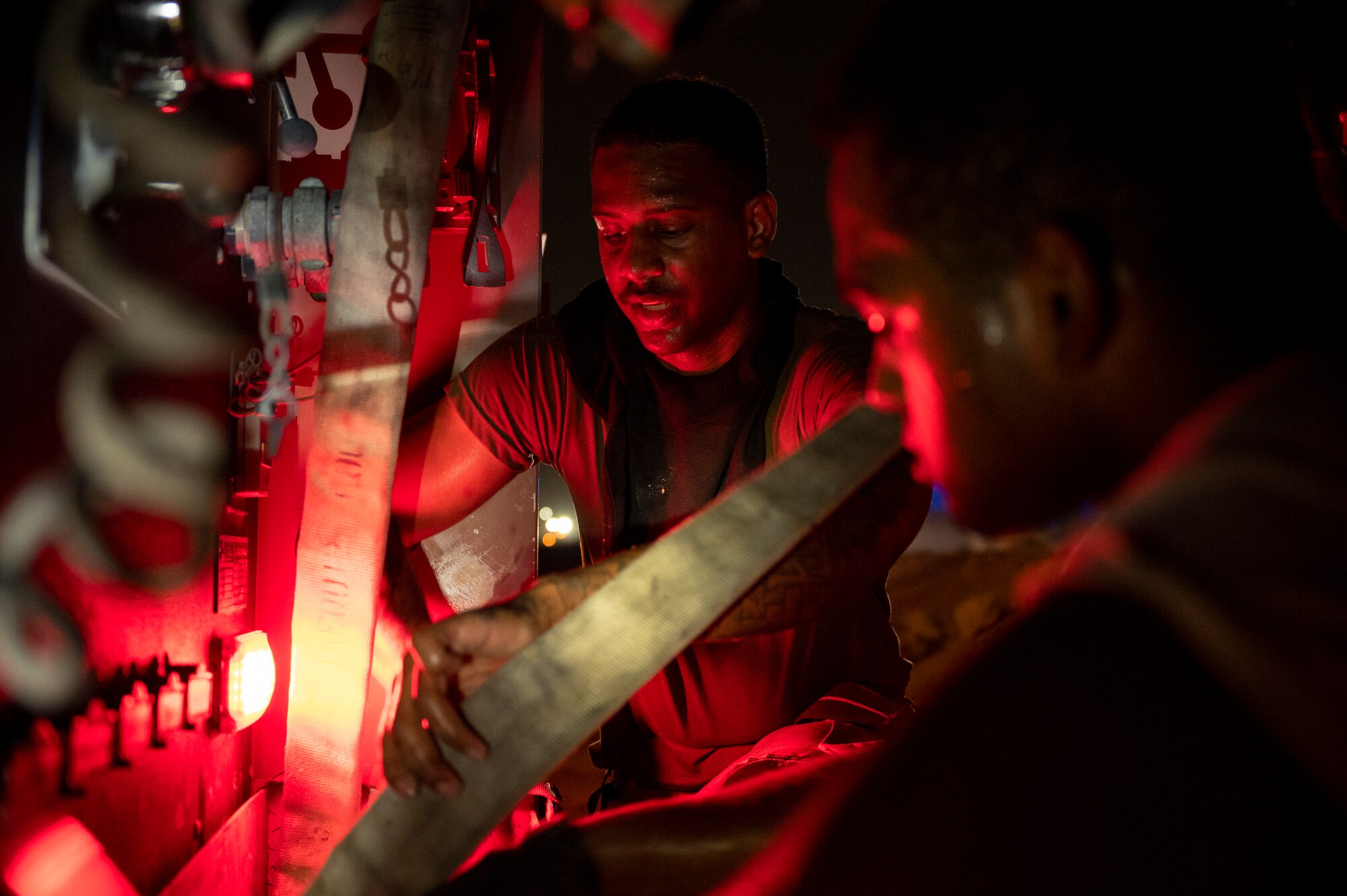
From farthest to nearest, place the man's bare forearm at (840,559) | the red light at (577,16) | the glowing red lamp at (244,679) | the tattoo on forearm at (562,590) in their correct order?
the glowing red lamp at (244,679)
the man's bare forearm at (840,559)
the red light at (577,16)
the tattoo on forearm at (562,590)

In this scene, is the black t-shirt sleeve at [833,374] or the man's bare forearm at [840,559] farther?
the black t-shirt sleeve at [833,374]

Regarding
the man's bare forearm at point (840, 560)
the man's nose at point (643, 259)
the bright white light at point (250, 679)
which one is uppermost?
the man's nose at point (643, 259)

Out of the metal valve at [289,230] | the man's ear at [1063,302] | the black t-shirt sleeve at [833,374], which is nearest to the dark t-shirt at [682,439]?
the black t-shirt sleeve at [833,374]

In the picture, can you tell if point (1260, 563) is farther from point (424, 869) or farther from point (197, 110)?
point (197, 110)

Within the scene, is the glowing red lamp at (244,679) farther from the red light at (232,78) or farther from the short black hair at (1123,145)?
the short black hair at (1123,145)

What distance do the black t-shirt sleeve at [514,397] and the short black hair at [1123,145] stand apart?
4.41 feet

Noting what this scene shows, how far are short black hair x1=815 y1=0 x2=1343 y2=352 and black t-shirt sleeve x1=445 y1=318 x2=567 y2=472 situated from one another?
4.41 ft

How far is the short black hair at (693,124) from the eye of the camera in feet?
6.18

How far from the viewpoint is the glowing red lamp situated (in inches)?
65.6

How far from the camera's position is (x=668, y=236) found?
189 centimetres

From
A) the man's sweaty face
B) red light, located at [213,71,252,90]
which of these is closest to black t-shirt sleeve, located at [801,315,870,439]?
the man's sweaty face

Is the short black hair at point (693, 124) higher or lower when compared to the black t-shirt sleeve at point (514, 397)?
higher

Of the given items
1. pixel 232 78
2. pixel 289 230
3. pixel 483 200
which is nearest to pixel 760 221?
pixel 483 200

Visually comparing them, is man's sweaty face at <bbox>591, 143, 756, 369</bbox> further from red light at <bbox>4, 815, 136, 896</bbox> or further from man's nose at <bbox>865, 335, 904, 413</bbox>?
red light at <bbox>4, 815, 136, 896</bbox>
